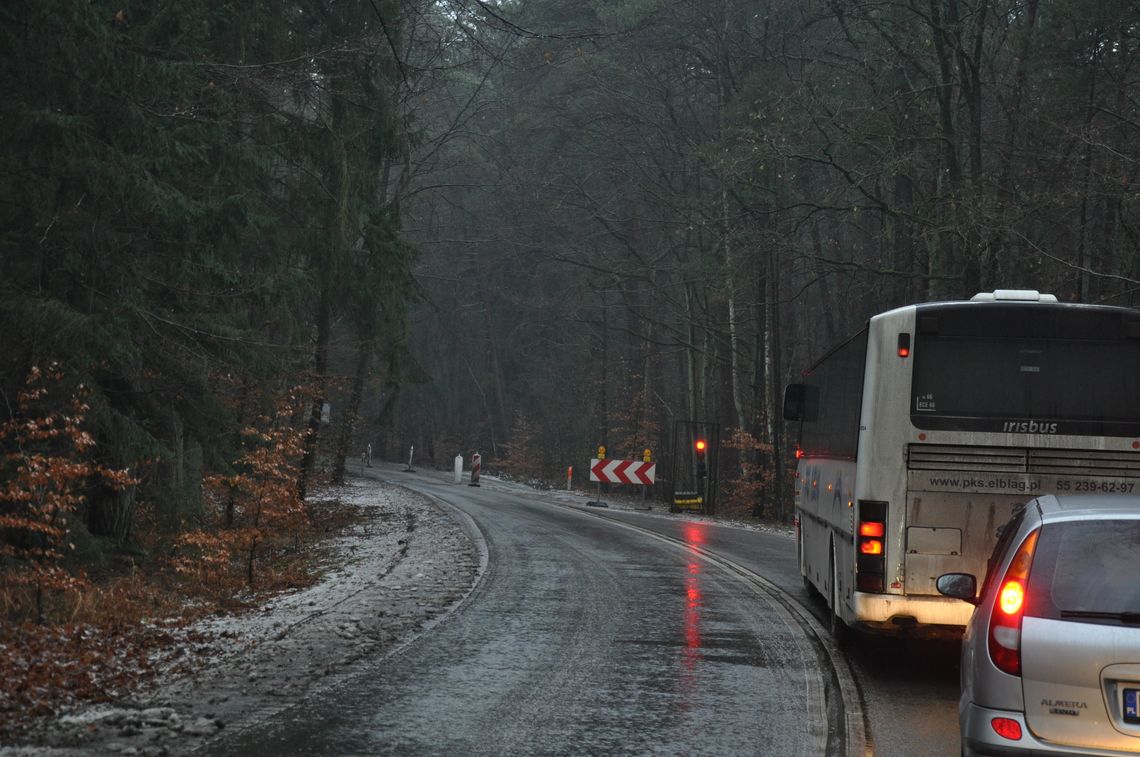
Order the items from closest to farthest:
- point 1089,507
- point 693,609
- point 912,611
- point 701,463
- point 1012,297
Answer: point 1089,507
point 912,611
point 1012,297
point 693,609
point 701,463

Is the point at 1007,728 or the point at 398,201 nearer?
the point at 1007,728

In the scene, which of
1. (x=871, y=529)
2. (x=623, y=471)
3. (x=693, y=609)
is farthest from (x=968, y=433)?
(x=623, y=471)

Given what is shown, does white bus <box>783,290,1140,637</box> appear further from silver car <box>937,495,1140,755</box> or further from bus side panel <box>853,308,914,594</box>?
silver car <box>937,495,1140,755</box>

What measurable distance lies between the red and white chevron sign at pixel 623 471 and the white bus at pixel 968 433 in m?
25.8

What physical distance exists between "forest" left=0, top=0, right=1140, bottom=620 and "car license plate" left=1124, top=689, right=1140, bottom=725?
880 centimetres

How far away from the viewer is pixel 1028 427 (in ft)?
32.6

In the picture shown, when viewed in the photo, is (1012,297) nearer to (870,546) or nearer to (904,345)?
(904,345)

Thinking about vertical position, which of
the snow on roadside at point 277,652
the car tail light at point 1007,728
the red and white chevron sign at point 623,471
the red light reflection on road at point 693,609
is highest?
the red and white chevron sign at point 623,471

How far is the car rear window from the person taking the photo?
19.0 ft

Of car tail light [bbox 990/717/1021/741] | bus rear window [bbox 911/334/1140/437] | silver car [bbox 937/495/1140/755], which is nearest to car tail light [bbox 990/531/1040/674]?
silver car [bbox 937/495/1140/755]

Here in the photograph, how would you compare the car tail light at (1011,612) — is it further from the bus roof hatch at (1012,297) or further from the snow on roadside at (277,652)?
the bus roof hatch at (1012,297)

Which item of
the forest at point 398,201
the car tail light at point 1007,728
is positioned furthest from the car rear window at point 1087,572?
the forest at point 398,201

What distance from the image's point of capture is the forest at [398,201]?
1562 cm

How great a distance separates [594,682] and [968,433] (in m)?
3.56
